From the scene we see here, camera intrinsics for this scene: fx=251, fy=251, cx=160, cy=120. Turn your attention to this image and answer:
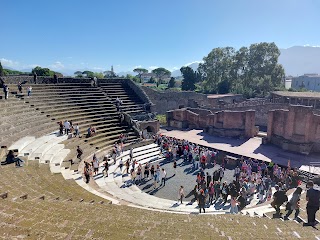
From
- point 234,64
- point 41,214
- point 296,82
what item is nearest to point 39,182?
point 41,214

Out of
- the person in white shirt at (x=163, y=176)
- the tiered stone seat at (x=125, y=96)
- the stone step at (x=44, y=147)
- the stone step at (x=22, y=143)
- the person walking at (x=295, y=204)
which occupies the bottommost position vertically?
the person in white shirt at (x=163, y=176)

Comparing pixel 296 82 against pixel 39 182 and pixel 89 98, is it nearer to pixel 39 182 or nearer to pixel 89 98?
pixel 89 98

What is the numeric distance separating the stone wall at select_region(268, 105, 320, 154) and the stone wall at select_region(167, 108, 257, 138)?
3.98m

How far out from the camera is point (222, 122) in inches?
1222

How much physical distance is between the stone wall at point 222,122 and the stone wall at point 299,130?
3.98 meters

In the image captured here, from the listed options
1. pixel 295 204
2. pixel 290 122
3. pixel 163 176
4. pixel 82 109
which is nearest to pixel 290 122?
pixel 290 122

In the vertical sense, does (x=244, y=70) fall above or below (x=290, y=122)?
above

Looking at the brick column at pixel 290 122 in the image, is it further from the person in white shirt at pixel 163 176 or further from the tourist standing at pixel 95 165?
the tourist standing at pixel 95 165

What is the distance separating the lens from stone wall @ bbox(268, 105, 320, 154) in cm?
2331

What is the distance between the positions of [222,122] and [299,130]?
9.03 meters

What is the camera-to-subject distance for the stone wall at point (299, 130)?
23.3 meters

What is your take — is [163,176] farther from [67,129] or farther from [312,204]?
[312,204]

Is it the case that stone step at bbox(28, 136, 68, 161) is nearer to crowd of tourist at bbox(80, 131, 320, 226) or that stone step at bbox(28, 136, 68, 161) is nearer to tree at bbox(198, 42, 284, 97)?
crowd of tourist at bbox(80, 131, 320, 226)

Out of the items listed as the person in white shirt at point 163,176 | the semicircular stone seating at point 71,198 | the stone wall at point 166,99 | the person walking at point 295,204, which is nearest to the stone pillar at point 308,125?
the semicircular stone seating at point 71,198
